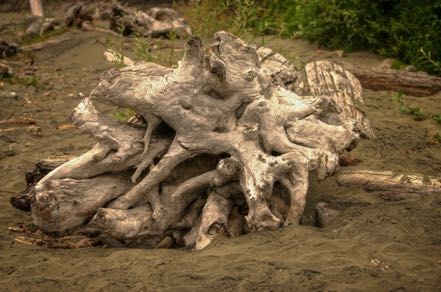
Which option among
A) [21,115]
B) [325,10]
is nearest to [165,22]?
[325,10]

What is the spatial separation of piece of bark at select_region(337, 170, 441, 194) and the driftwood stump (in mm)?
338

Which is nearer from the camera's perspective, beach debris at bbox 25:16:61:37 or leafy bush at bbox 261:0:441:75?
leafy bush at bbox 261:0:441:75

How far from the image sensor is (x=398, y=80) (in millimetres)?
6953

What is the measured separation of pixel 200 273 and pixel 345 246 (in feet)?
2.94

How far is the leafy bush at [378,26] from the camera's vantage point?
769 centimetres

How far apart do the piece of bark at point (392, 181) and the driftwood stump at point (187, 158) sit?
338mm

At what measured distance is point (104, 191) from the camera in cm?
394

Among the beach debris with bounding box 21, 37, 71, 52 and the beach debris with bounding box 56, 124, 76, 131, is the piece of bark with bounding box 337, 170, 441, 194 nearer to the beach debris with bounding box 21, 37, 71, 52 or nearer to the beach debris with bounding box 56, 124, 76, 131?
the beach debris with bounding box 56, 124, 76, 131

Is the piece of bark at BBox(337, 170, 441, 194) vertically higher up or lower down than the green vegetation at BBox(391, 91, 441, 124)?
higher up

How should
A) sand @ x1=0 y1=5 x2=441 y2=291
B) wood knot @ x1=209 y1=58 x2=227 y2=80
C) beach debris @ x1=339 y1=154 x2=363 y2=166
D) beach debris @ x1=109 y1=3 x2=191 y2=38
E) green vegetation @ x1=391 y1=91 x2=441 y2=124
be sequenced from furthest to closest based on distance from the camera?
beach debris @ x1=109 y1=3 x2=191 y2=38, green vegetation @ x1=391 y1=91 x2=441 y2=124, beach debris @ x1=339 y1=154 x2=363 y2=166, wood knot @ x1=209 y1=58 x2=227 y2=80, sand @ x1=0 y1=5 x2=441 y2=291

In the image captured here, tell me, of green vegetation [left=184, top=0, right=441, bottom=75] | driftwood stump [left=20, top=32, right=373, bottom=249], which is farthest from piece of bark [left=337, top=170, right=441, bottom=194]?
green vegetation [left=184, top=0, right=441, bottom=75]

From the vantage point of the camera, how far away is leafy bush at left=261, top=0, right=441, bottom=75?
769 cm

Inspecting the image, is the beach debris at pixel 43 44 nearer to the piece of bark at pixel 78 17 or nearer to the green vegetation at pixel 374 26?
the piece of bark at pixel 78 17

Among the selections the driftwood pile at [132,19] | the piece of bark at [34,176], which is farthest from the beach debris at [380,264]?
the driftwood pile at [132,19]
